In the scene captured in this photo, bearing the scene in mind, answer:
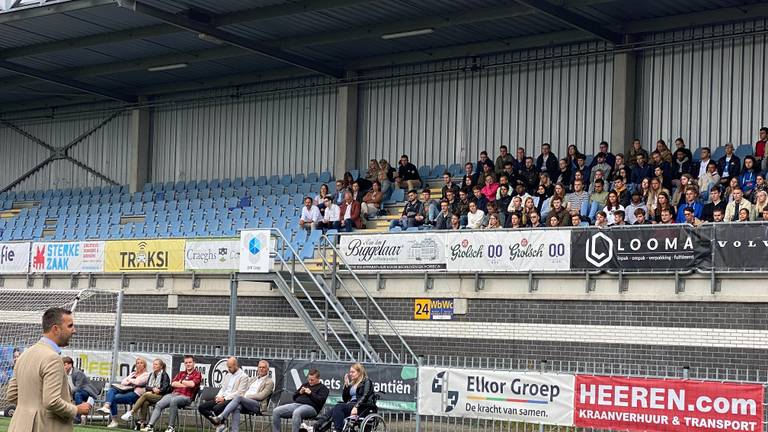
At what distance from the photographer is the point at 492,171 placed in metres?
26.7

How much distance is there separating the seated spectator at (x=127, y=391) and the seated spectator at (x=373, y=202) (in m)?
8.71

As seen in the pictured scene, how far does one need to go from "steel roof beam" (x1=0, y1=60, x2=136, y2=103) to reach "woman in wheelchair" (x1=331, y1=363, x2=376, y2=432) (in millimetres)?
19801

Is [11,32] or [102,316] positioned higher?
[11,32]

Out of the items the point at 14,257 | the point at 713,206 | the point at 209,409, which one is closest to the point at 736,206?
the point at 713,206

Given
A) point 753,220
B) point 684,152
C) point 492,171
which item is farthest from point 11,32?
point 753,220

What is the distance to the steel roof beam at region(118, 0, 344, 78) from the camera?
27.4 meters

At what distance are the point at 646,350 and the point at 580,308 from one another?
141cm

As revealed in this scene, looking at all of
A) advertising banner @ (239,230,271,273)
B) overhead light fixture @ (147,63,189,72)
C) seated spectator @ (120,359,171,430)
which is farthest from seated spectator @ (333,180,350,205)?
seated spectator @ (120,359,171,430)

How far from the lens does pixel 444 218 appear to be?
80.9 ft

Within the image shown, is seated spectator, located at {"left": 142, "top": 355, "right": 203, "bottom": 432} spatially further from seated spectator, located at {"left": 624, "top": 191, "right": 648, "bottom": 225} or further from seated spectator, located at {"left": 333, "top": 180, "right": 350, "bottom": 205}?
seated spectator, located at {"left": 333, "top": 180, "right": 350, "bottom": 205}

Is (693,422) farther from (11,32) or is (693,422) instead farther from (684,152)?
(11,32)

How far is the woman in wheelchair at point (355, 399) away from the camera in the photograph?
1709 cm

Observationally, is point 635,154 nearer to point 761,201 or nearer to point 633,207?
point 633,207

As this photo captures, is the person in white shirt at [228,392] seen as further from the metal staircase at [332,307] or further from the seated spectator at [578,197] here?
the seated spectator at [578,197]
